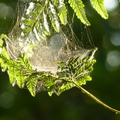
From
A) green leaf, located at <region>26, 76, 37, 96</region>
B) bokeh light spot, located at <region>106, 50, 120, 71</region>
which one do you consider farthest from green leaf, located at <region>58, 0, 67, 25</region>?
bokeh light spot, located at <region>106, 50, 120, 71</region>

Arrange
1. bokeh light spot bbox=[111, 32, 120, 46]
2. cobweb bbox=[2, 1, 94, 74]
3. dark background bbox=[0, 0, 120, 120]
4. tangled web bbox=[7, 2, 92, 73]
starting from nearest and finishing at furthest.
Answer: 1. tangled web bbox=[7, 2, 92, 73]
2. cobweb bbox=[2, 1, 94, 74]
3. dark background bbox=[0, 0, 120, 120]
4. bokeh light spot bbox=[111, 32, 120, 46]

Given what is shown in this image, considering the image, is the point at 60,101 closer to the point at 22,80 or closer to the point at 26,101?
the point at 26,101

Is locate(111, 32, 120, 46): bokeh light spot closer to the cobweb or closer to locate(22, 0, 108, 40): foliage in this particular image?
the cobweb

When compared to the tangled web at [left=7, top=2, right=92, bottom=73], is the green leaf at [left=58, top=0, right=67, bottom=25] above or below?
above

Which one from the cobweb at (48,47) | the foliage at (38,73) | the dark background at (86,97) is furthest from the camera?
the dark background at (86,97)

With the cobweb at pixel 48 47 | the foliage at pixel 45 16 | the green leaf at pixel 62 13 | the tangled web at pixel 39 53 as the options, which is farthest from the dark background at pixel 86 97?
the green leaf at pixel 62 13

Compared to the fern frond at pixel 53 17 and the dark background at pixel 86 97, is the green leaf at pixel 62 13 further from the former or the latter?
the dark background at pixel 86 97

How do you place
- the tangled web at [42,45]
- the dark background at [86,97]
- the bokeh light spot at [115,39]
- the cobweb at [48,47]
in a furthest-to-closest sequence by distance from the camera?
1. the bokeh light spot at [115,39]
2. the dark background at [86,97]
3. the cobweb at [48,47]
4. the tangled web at [42,45]

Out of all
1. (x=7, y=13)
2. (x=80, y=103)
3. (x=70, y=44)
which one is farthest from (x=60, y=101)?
(x=70, y=44)
